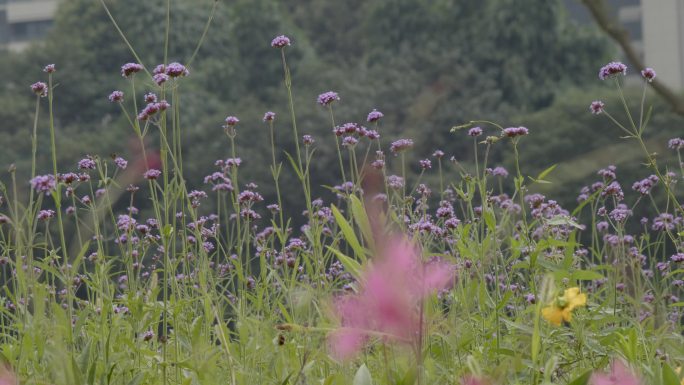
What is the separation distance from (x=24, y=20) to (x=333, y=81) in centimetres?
3082

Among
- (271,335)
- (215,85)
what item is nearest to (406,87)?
(215,85)

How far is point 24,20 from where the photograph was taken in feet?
186

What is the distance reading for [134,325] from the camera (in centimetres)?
203

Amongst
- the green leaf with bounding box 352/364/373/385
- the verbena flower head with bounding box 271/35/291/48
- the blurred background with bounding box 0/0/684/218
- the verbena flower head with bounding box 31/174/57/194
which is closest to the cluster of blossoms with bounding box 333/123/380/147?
the verbena flower head with bounding box 271/35/291/48

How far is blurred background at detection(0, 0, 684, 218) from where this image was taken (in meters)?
25.9

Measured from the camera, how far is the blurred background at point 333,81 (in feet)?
84.9

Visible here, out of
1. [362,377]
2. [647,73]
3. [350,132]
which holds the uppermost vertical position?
[647,73]

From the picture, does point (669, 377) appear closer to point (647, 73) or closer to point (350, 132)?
point (647, 73)

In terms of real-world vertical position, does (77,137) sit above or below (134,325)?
below

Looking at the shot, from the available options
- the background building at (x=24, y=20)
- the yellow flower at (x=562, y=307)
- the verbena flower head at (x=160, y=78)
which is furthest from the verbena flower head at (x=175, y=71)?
the background building at (x=24, y=20)

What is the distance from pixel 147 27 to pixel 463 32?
837cm

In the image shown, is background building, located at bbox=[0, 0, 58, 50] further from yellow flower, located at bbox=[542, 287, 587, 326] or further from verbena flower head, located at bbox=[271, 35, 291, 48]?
yellow flower, located at bbox=[542, 287, 587, 326]

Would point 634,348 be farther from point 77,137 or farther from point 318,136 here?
point 77,137

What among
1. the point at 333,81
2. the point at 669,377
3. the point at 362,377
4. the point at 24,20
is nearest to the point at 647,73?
the point at 669,377
